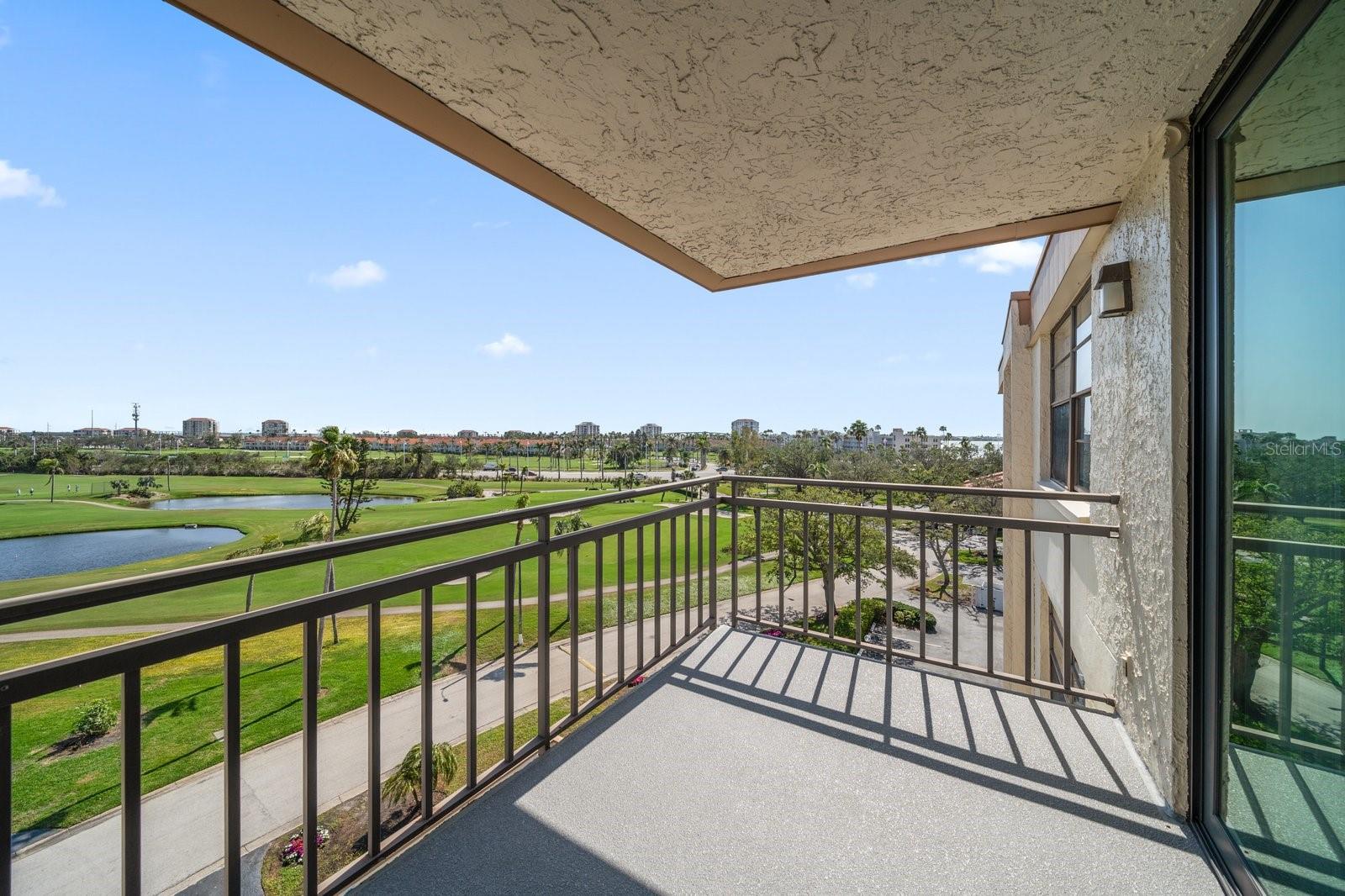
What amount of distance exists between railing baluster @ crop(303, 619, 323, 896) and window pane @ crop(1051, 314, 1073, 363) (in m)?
4.82

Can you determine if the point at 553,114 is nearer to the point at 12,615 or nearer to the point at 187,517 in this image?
the point at 12,615

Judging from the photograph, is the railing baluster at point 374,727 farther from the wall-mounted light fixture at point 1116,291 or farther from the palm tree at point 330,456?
the palm tree at point 330,456

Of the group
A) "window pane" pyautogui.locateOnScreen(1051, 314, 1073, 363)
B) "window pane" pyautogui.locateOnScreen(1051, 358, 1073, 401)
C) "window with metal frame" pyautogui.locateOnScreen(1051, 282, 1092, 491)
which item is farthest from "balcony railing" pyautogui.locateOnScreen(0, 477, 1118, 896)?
"window pane" pyautogui.locateOnScreen(1051, 314, 1073, 363)

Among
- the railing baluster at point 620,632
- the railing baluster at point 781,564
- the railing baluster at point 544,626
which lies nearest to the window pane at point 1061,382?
the railing baluster at point 781,564

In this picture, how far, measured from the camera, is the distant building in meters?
27.2

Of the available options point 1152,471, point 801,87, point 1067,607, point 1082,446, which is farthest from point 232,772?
point 1082,446

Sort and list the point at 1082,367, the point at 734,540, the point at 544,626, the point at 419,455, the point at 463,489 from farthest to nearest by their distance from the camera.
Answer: the point at 463,489 < the point at 419,455 < the point at 1082,367 < the point at 734,540 < the point at 544,626

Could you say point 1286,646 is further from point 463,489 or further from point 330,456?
point 463,489

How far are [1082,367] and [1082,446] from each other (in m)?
0.53

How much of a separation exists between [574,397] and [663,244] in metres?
57.4

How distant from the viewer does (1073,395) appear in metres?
3.73

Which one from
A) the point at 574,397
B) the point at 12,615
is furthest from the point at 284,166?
the point at 574,397

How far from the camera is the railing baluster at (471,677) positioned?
5.36ft

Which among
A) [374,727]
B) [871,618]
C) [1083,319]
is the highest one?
[1083,319]
